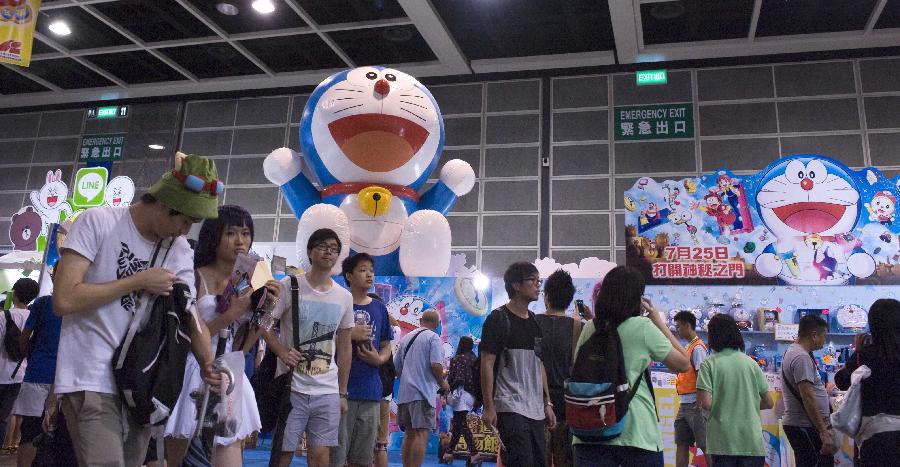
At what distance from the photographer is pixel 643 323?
8.39 feet

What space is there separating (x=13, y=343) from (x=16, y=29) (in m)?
3.26

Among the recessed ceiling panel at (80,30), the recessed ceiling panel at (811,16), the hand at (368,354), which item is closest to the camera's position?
the hand at (368,354)

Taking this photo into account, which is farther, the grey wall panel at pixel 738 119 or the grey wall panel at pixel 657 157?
the grey wall panel at pixel 657 157

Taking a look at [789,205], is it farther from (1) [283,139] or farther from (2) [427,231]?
(1) [283,139]

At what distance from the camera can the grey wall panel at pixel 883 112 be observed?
29.7 feet

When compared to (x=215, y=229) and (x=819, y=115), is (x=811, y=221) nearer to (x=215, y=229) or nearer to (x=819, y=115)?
(x=819, y=115)

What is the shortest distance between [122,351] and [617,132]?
883cm

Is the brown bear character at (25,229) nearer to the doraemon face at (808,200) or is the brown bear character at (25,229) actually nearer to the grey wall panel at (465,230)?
the grey wall panel at (465,230)

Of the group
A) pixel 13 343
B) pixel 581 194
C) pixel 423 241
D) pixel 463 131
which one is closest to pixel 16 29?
pixel 13 343

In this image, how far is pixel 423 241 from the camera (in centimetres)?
590

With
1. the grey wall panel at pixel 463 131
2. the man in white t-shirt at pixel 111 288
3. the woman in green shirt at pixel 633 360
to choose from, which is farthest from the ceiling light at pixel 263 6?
the woman in green shirt at pixel 633 360

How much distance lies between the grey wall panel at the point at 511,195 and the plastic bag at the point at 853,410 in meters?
6.91

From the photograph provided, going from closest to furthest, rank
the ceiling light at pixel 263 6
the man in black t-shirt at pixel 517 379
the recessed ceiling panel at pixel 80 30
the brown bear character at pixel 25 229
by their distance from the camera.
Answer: the man in black t-shirt at pixel 517 379
the ceiling light at pixel 263 6
the recessed ceiling panel at pixel 80 30
the brown bear character at pixel 25 229

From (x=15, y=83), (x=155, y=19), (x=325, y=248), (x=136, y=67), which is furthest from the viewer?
(x=15, y=83)
